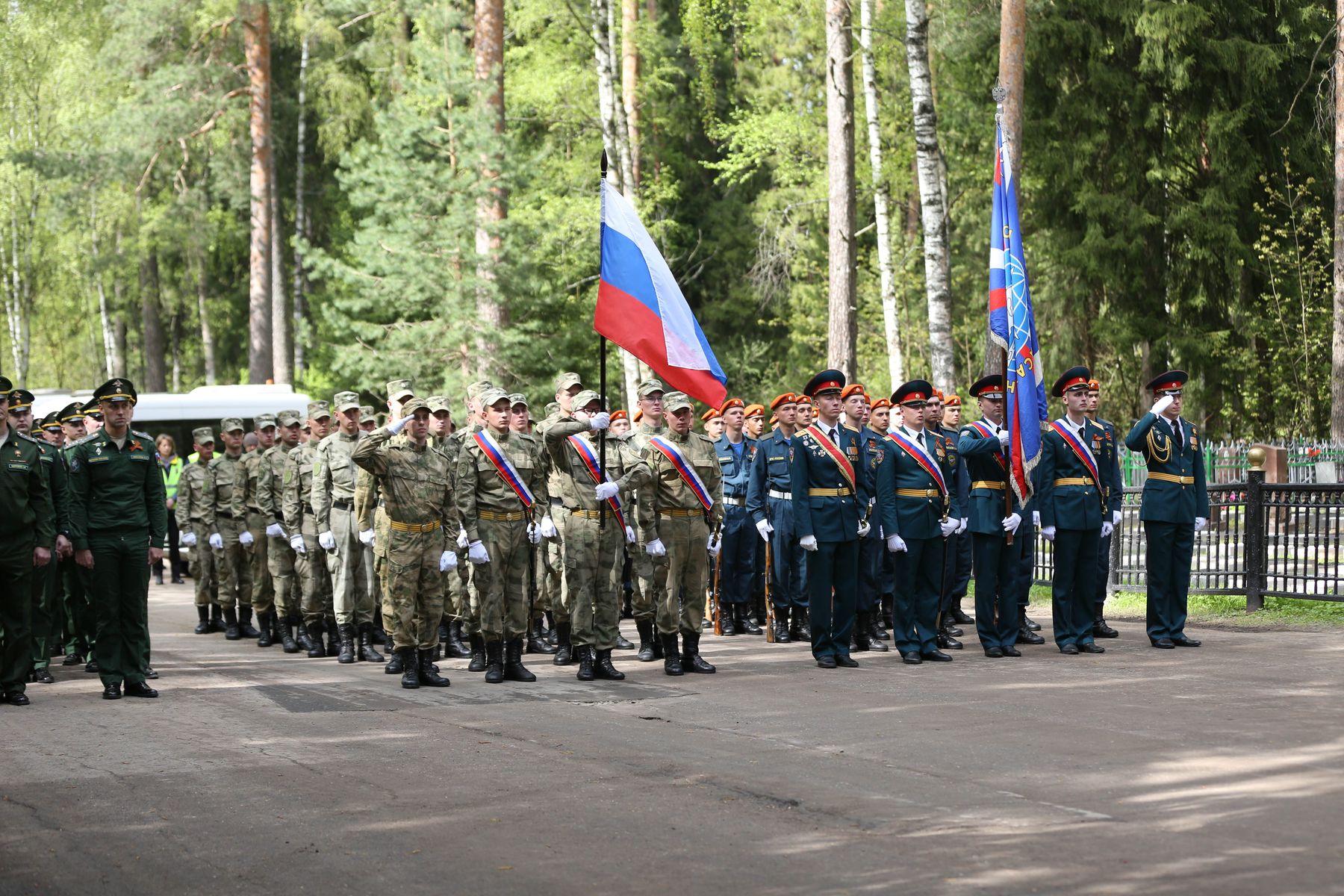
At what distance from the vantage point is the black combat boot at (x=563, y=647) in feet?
39.5

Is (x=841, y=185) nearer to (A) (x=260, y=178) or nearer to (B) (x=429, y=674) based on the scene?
(B) (x=429, y=674)

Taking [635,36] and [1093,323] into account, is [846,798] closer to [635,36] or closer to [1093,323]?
[1093,323]

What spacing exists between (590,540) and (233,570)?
5.96 metres

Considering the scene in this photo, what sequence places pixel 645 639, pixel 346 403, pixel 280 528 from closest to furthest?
pixel 645 639 → pixel 346 403 → pixel 280 528

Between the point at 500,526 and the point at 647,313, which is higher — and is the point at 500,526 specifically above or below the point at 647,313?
Result: below

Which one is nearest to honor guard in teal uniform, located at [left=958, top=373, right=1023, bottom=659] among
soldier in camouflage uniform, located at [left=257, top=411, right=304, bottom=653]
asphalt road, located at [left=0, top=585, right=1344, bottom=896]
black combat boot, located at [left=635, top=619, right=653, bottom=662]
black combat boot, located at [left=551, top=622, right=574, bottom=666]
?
asphalt road, located at [left=0, top=585, right=1344, bottom=896]

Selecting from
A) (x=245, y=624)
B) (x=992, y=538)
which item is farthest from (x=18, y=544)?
(x=992, y=538)

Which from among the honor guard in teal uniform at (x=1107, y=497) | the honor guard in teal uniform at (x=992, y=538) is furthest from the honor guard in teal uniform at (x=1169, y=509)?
the honor guard in teal uniform at (x=992, y=538)

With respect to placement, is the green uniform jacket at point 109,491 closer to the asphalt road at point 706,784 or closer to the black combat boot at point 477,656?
the asphalt road at point 706,784

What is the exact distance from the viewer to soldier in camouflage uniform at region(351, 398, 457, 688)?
1069 cm

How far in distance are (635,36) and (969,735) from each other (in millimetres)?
27097

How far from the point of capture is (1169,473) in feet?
39.2

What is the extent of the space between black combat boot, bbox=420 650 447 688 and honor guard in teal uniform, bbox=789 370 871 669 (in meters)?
2.76

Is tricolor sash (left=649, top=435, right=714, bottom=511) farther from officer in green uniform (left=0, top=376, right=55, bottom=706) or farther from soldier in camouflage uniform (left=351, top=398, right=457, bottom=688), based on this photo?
officer in green uniform (left=0, top=376, right=55, bottom=706)
